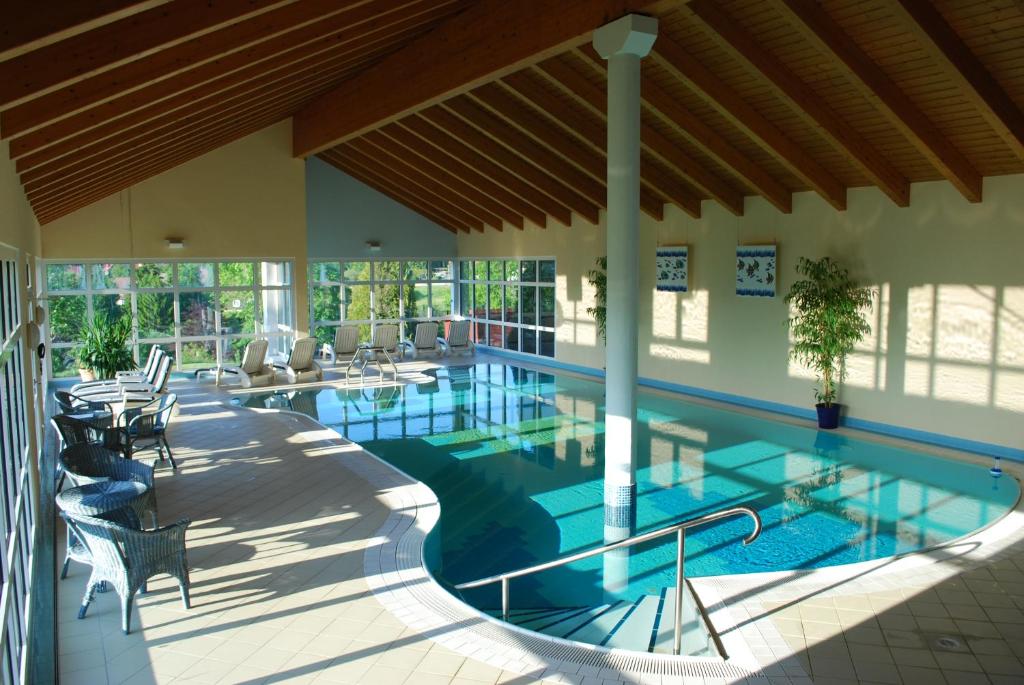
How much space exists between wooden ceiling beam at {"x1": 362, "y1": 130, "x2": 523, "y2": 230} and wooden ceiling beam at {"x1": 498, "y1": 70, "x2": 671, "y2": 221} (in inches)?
141

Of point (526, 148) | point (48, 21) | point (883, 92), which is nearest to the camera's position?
point (48, 21)

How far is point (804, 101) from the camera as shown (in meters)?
9.09

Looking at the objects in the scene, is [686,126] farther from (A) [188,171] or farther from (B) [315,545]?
(A) [188,171]

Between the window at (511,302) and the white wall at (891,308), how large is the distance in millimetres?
3504

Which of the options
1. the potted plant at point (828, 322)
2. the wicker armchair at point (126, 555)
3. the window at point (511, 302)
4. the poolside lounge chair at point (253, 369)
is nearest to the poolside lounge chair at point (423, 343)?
the window at point (511, 302)

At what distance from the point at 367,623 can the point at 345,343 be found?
40.3 ft

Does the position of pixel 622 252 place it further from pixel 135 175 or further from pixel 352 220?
pixel 352 220

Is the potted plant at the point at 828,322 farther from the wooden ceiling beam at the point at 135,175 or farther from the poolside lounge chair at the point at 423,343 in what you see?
the poolside lounge chair at the point at 423,343

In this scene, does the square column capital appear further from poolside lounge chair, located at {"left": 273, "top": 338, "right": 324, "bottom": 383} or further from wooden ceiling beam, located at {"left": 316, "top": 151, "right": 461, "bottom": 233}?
wooden ceiling beam, located at {"left": 316, "top": 151, "right": 461, "bottom": 233}

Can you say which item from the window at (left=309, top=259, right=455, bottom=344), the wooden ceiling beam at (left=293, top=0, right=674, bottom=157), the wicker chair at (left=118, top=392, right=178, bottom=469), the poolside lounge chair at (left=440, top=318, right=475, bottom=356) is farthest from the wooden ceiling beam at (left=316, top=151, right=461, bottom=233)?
the wicker chair at (left=118, top=392, right=178, bottom=469)

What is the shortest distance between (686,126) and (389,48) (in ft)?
13.0

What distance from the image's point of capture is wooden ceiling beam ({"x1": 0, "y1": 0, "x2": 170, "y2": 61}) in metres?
3.19

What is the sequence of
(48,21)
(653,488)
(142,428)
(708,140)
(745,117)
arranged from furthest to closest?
(708,140) < (745,117) < (653,488) < (142,428) < (48,21)

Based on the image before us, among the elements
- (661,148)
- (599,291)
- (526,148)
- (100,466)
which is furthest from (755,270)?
(100,466)
